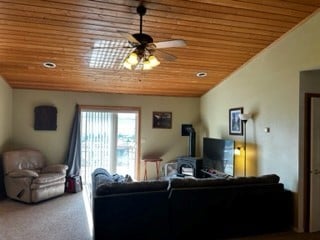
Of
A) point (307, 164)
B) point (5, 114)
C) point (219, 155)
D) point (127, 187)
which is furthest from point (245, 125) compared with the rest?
point (5, 114)

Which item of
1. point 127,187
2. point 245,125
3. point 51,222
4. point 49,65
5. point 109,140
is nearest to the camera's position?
point 127,187

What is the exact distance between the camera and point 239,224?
158 inches

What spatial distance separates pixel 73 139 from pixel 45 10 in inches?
150

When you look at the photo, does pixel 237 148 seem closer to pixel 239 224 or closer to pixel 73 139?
pixel 239 224

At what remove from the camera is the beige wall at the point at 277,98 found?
4.24m

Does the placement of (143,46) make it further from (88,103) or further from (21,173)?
(88,103)

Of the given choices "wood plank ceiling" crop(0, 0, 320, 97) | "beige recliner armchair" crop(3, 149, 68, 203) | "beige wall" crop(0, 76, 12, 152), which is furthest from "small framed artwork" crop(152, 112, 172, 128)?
"beige wall" crop(0, 76, 12, 152)

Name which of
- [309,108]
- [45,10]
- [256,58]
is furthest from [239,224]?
[45,10]

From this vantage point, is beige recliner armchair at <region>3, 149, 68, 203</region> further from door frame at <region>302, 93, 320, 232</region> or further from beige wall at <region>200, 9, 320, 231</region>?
door frame at <region>302, 93, 320, 232</region>

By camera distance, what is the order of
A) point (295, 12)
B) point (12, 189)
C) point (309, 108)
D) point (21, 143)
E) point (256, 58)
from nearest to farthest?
point (295, 12) < point (309, 108) < point (256, 58) < point (12, 189) < point (21, 143)

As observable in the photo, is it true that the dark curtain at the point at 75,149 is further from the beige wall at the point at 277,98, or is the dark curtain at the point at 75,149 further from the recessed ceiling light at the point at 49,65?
the beige wall at the point at 277,98

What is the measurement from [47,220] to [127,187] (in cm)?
188

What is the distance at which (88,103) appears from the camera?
23.4ft

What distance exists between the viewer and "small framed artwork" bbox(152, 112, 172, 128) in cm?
763
